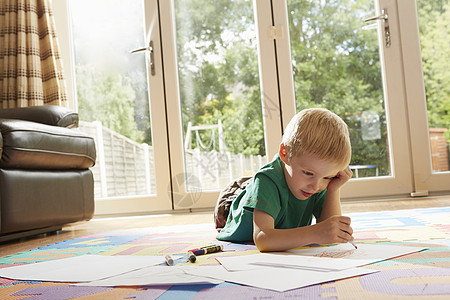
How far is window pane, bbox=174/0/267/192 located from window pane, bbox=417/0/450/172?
0.98m

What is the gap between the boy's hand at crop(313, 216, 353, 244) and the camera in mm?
1042

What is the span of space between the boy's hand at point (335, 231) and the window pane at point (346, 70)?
1.89 meters

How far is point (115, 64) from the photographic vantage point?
3197mm

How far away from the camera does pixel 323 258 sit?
986 mm

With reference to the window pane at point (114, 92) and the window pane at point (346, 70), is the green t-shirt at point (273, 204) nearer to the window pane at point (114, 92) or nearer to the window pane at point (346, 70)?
the window pane at point (346, 70)

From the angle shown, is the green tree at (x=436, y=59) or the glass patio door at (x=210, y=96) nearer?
the green tree at (x=436, y=59)

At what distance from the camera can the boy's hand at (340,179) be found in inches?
49.3

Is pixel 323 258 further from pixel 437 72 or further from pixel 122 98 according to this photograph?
pixel 122 98

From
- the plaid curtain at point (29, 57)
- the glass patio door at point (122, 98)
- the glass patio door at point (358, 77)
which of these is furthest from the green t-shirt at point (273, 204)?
the plaid curtain at point (29, 57)

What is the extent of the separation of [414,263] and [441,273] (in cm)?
10

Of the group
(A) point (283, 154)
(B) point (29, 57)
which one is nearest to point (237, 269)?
(A) point (283, 154)

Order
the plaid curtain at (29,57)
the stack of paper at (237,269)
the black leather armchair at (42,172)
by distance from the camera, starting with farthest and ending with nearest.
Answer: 1. the plaid curtain at (29,57)
2. the black leather armchair at (42,172)
3. the stack of paper at (237,269)

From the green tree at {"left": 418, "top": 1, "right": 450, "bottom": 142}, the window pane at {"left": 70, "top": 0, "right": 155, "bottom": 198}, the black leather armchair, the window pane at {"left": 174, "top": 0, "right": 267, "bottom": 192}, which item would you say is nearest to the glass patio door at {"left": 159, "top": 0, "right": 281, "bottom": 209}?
the window pane at {"left": 174, "top": 0, "right": 267, "bottom": 192}

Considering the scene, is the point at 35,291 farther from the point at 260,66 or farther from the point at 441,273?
the point at 260,66
